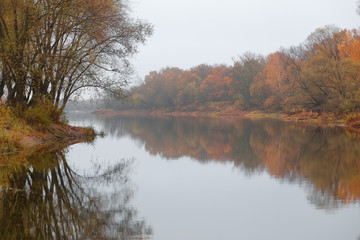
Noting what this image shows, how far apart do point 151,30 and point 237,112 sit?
59.5m

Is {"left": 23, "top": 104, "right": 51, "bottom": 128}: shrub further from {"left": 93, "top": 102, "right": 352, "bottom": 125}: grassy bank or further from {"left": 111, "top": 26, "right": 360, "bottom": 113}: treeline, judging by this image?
{"left": 93, "top": 102, "right": 352, "bottom": 125}: grassy bank

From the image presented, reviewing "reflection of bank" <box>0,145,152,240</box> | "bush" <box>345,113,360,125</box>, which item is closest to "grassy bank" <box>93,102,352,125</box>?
"bush" <box>345,113,360,125</box>

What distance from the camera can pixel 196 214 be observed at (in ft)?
19.6

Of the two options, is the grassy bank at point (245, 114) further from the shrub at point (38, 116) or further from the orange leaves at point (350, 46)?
the shrub at point (38, 116)

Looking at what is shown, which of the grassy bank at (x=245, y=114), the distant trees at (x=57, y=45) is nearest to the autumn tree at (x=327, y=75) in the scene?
the grassy bank at (x=245, y=114)

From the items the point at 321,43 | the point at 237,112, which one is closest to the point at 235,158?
the point at 321,43

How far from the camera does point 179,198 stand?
7.13 metres

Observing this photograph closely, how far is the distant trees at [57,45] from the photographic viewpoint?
48.3 ft

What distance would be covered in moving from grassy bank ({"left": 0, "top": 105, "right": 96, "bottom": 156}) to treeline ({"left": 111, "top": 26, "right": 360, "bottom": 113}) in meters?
4.56

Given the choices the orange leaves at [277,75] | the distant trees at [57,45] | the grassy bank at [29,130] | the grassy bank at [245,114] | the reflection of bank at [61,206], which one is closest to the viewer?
the reflection of bank at [61,206]

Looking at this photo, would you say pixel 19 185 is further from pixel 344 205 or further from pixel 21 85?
pixel 21 85

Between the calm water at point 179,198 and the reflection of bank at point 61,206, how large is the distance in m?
0.01

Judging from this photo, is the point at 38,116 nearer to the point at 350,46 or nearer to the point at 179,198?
the point at 179,198

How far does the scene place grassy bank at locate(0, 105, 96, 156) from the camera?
12.8 m
